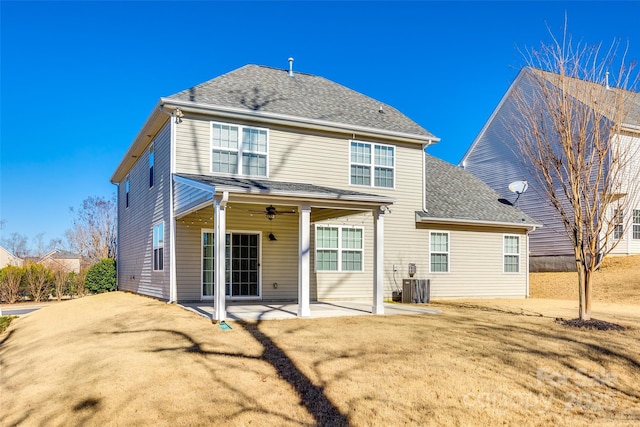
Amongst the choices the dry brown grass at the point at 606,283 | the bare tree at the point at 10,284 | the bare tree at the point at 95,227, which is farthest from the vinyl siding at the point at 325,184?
the bare tree at the point at 95,227

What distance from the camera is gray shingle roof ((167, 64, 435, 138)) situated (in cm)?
1407

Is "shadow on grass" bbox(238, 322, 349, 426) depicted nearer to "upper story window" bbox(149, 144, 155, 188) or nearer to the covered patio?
the covered patio

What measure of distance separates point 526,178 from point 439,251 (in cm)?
816

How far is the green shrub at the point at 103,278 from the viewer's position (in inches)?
916

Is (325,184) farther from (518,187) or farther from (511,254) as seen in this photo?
(518,187)

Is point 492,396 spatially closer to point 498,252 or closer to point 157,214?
point 157,214

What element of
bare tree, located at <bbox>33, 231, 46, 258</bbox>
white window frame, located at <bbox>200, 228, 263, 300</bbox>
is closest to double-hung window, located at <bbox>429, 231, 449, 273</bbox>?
white window frame, located at <bbox>200, 228, 263, 300</bbox>

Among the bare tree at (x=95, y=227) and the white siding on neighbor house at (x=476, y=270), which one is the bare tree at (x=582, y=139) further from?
the bare tree at (x=95, y=227)

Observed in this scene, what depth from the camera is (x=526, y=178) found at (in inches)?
893

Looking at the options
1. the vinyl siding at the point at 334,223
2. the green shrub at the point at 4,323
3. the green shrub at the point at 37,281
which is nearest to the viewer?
the vinyl siding at the point at 334,223

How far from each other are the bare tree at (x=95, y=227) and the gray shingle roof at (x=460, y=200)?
2411 cm

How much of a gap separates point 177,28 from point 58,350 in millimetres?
13010

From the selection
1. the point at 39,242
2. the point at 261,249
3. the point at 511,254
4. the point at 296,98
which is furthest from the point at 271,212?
the point at 39,242

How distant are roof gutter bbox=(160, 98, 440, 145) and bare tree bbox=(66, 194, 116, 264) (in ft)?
81.0
